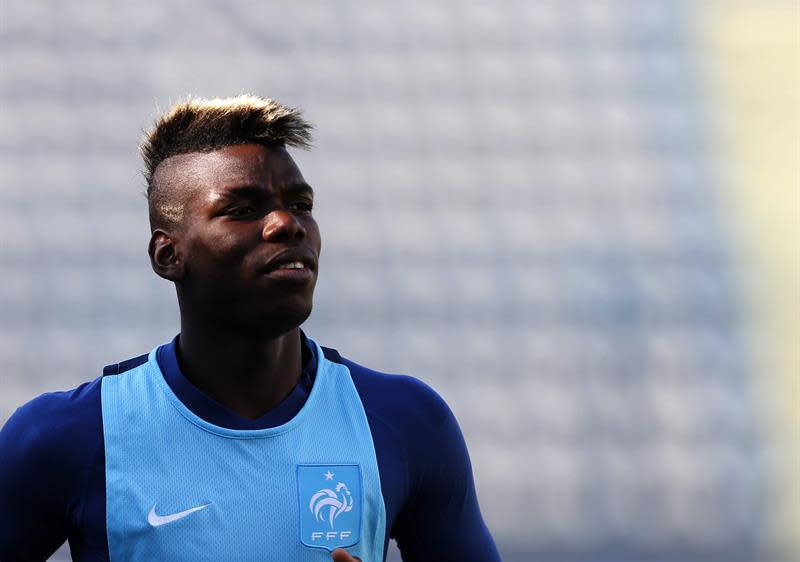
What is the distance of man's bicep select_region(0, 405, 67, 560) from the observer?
2.23 m

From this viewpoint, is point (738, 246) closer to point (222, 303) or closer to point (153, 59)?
point (153, 59)

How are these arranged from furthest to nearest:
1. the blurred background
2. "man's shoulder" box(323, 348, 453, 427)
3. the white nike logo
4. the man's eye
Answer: the blurred background
"man's shoulder" box(323, 348, 453, 427)
the man's eye
the white nike logo

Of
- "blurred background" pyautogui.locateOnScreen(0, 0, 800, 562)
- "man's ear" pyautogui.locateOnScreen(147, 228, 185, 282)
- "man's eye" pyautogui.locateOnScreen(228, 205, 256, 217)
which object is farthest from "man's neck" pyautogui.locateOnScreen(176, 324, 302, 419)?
"blurred background" pyautogui.locateOnScreen(0, 0, 800, 562)

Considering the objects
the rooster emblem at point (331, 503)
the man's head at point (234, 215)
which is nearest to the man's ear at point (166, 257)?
the man's head at point (234, 215)

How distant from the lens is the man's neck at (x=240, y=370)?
92.7 inches

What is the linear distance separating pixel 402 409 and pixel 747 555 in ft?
12.0

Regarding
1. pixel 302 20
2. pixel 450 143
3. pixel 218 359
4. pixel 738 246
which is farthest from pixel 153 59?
pixel 218 359

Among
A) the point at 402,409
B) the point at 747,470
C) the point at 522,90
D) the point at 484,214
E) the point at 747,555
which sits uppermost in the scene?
the point at 522,90

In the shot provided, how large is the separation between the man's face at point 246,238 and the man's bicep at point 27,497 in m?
0.37

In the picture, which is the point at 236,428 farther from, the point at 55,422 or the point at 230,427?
the point at 55,422

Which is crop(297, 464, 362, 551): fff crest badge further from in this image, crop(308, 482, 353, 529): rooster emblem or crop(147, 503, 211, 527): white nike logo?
crop(147, 503, 211, 527): white nike logo

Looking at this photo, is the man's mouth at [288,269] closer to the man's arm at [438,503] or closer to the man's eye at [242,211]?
the man's eye at [242,211]

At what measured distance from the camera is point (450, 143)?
5805 mm

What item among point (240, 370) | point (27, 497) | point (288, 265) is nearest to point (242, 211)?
point (288, 265)
